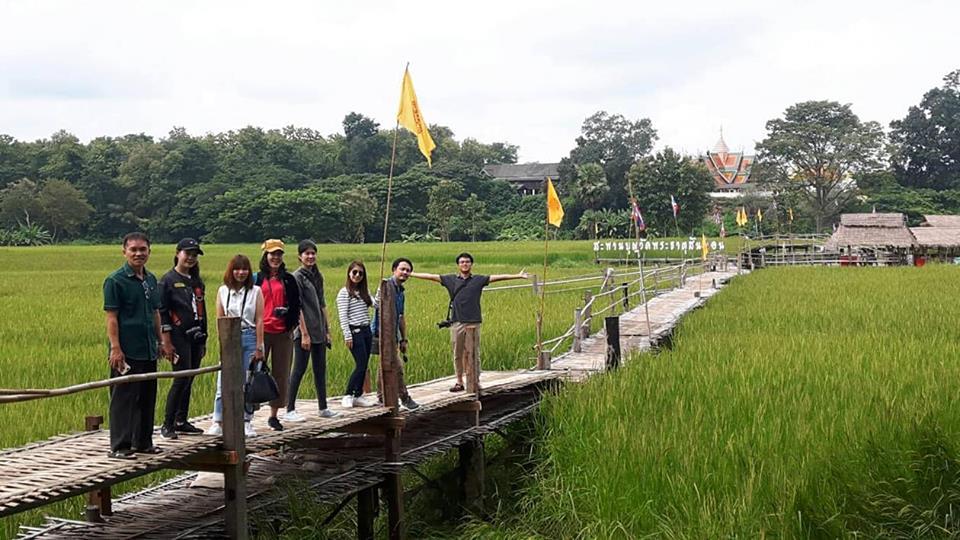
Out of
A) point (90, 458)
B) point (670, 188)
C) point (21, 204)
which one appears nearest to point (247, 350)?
point (90, 458)

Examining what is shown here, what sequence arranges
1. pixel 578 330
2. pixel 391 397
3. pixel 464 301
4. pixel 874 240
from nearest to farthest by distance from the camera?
pixel 391 397 → pixel 464 301 → pixel 578 330 → pixel 874 240

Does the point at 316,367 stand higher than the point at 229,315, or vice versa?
the point at 229,315

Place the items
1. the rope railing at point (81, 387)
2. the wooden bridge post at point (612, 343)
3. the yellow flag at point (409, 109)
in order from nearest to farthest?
the rope railing at point (81, 387), the yellow flag at point (409, 109), the wooden bridge post at point (612, 343)

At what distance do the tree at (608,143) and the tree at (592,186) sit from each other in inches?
157

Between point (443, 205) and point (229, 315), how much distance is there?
45981mm

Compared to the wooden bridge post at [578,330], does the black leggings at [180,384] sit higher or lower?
higher

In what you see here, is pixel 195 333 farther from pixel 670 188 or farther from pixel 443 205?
pixel 443 205

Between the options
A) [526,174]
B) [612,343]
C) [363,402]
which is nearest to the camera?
[363,402]

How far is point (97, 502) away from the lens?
614 cm

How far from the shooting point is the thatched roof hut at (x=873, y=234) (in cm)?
4212

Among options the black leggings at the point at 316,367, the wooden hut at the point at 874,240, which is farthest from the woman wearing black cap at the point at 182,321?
the wooden hut at the point at 874,240

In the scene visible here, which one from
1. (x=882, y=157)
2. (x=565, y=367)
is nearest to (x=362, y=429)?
(x=565, y=367)

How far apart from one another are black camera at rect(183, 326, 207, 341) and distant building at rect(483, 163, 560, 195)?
5998 centimetres

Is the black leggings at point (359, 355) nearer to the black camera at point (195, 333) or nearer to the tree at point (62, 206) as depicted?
the black camera at point (195, 333)
